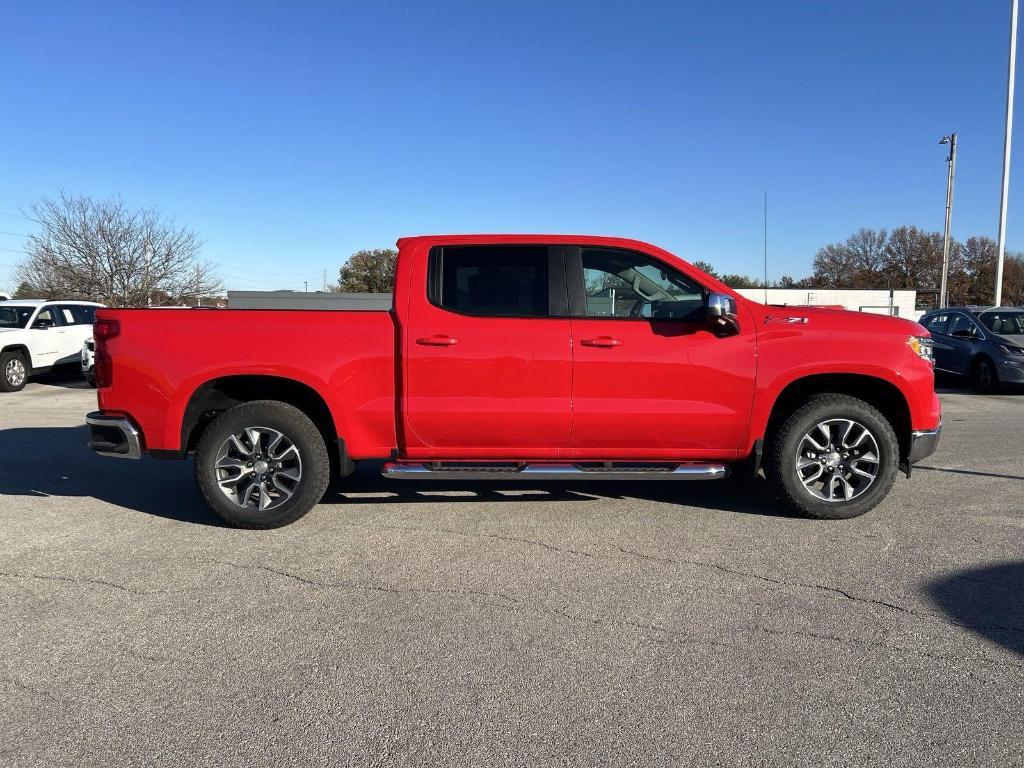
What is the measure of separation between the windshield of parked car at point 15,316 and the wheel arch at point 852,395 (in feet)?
46.3

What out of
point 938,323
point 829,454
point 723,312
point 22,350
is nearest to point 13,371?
point 22,350

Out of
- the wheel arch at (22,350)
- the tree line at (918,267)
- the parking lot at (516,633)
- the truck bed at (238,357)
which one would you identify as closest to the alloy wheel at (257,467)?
the parking lot at (516,633)

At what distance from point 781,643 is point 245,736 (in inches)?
88.0

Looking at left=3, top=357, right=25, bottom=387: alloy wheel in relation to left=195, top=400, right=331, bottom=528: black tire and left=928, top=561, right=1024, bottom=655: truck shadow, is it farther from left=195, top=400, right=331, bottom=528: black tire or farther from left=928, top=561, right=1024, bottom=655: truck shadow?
left=928, top=561, right=1024, bottom=655: truck shadow

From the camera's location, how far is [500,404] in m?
4.81

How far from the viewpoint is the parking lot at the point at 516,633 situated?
8.21 feet

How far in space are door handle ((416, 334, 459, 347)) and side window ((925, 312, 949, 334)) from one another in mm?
13393

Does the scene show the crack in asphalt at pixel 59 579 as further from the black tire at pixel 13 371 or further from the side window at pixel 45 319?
the side window at pixel 45 319

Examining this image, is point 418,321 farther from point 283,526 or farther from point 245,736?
point 245,736

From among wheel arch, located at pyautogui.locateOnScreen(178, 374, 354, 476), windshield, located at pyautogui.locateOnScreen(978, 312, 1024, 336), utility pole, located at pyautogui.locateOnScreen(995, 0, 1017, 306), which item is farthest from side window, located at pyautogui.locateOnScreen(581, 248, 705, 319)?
utility pole, located at pyautogui.locateOnScreen(995, 0, 1017, 306)

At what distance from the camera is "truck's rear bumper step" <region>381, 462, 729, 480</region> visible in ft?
15.7

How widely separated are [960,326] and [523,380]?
1268 centimetres

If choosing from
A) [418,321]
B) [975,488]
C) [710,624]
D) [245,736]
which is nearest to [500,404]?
[418,321]

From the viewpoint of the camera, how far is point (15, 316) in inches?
543
